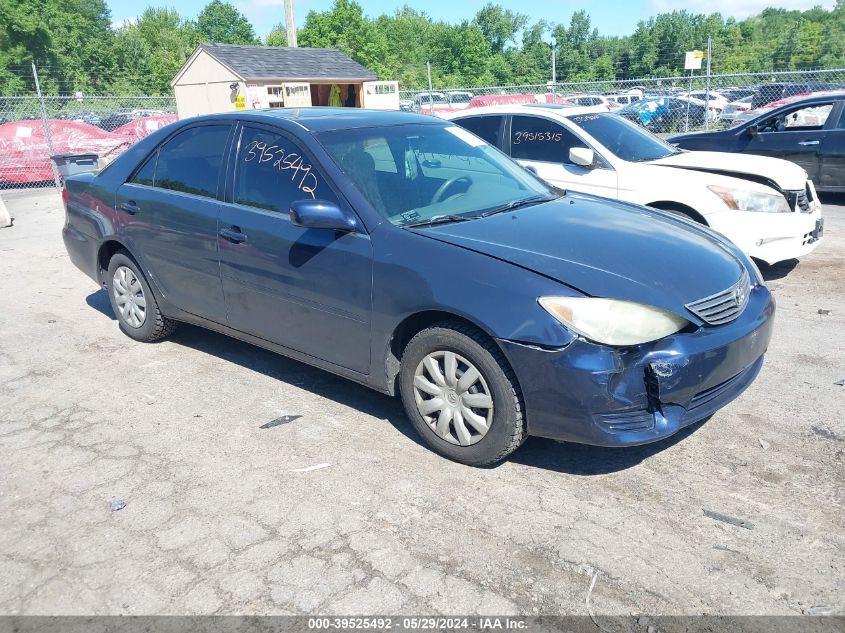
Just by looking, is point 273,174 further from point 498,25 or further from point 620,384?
point 498,25

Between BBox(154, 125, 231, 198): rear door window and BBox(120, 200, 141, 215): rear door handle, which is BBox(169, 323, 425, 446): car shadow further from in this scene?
BBox(154, 125, 231, 198): rear door window

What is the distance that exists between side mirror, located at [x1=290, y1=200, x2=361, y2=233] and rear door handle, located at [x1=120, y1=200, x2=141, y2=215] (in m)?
1.87

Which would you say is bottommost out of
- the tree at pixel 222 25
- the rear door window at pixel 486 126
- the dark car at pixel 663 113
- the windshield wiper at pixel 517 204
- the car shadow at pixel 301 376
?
the car shadow at pixel 301 376

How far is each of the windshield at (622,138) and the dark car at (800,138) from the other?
2.87 meters

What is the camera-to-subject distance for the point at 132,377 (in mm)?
5059

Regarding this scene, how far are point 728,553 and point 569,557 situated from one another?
0.63m

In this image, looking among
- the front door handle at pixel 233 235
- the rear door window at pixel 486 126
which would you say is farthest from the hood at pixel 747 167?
the front door handle at pixel 233 235

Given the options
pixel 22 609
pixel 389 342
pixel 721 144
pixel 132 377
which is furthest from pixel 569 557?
pixel 721 144

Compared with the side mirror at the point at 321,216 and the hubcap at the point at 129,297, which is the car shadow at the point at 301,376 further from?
the side mirror at the point at 321,216

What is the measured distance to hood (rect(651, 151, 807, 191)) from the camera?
6.92m

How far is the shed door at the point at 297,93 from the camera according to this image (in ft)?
66.8

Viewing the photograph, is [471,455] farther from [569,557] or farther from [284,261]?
[284,261]

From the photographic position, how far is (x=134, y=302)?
556 cm

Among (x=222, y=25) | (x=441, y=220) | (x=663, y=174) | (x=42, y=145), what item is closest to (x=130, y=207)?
(x=441, y=220)
